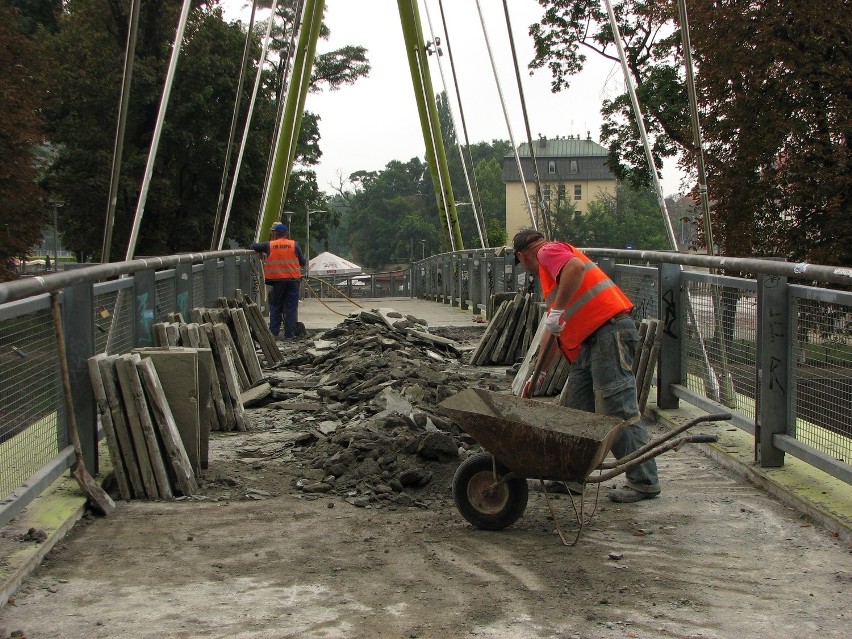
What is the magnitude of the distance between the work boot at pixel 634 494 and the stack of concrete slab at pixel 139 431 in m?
2.48

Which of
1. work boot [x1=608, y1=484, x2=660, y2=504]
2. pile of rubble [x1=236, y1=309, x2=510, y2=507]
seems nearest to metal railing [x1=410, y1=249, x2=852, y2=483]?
work boot [x1=608, y1=484, x2=660, y2=504]

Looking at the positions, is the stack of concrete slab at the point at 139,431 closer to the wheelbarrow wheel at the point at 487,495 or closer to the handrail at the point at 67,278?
the handrail at the point at 67,278

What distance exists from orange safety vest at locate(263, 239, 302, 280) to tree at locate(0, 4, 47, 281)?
11704mm

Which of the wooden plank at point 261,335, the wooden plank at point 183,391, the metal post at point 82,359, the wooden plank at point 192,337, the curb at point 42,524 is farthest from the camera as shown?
the wooden plank at point 261,335

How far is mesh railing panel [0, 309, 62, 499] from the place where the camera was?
17.5 ft

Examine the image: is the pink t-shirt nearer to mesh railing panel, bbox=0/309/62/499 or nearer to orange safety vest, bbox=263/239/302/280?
mesh railing panel, bbox=0/309/62/499

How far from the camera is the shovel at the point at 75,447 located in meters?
6.03

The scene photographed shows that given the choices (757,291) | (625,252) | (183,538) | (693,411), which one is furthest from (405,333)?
(183,538)

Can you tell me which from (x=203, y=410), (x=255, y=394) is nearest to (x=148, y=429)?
(x=203, y=410)

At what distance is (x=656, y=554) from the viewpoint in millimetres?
5230

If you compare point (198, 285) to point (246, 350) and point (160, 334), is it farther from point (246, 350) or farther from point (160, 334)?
point (160, 334)

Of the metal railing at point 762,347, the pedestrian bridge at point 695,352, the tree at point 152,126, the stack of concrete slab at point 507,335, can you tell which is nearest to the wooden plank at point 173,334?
the pedestrian bridge at point 695,352

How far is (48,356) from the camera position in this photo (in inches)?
240

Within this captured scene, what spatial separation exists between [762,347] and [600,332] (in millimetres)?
1025
